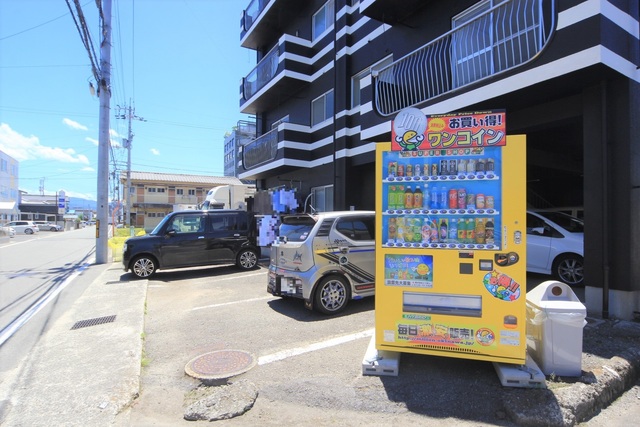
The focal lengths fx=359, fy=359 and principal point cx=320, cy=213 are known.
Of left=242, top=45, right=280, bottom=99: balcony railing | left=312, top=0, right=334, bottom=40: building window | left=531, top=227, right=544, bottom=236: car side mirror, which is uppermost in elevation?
left=312, top=0, right=334, bottom=40: building window

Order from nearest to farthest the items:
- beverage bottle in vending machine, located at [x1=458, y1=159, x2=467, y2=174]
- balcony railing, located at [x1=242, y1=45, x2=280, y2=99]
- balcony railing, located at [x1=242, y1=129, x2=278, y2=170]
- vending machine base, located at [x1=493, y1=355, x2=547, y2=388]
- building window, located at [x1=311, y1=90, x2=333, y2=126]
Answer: vending machine base, located at [x1=493, y1=355, x2=547, y2=388]
beverage bottle in vending machine, located at [x1=458, y1=159, x2=467, y2=174]
building window, located at [x1=311, y1=90, x2=333, y2=126]
balcony railing, located at [x1=242, y1=129, x2=278, y2=170]
balcony railing, located at [x1=242, y1=45, x2=280, y2=99]

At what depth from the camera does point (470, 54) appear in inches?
293

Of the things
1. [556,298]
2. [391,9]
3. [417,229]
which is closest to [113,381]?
[417,229]

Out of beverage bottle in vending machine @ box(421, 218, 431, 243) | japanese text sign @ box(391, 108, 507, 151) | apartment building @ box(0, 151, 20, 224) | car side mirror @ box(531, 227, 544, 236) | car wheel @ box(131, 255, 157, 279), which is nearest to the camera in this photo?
japanese text sign @ box(391, 108, 507, 151)

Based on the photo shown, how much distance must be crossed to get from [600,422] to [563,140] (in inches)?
301

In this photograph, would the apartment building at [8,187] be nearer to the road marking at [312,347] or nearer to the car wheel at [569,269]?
the road marking at [312,347]

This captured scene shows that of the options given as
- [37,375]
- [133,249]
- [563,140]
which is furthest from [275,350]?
[563,140]

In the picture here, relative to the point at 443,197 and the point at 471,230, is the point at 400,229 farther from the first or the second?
the point at 471,230

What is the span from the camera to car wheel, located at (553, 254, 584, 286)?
740 cm

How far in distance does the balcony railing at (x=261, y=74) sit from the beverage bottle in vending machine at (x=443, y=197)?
12213 mm

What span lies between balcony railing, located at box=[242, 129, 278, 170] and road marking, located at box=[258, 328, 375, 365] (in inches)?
396

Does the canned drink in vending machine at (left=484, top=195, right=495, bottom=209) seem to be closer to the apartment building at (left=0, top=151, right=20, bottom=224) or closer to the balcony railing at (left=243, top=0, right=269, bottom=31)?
the balcony railing at (left=243, top=0, right=269, bottom=31)

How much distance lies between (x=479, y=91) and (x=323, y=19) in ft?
31.1

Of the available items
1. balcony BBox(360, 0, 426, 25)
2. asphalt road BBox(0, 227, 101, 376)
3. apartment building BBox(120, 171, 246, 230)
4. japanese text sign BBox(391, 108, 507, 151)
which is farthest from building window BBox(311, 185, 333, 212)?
apartment building BBox(120, 171, 246, 230)
